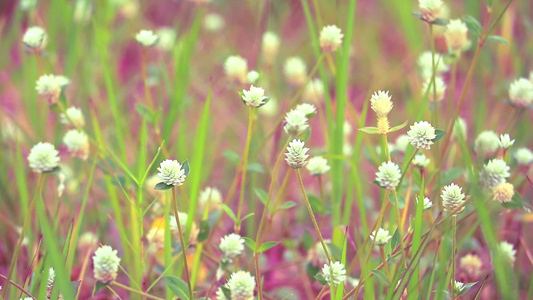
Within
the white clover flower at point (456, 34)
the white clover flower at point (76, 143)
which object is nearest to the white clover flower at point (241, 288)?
the white clover flower at point (76, 143)

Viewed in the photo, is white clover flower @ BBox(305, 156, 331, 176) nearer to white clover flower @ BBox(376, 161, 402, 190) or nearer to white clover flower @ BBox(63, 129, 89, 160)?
white clover flower @ BBox(376, 161, 402, 190)

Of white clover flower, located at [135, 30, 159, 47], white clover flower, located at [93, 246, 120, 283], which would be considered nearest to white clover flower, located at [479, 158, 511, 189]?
white clover flower, located at [93, 246, 120, 283]

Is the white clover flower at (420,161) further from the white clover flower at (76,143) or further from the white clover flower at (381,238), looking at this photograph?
the white clover flower at (76,143)

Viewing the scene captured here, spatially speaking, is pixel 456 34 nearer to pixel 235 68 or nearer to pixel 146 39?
pixel 235 68

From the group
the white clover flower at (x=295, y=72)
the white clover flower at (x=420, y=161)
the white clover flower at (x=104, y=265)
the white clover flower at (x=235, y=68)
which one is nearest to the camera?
the white clover flower at (x=104, y=265)

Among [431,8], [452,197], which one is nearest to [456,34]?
[431,8]

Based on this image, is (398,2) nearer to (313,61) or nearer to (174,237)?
(313,61)
